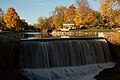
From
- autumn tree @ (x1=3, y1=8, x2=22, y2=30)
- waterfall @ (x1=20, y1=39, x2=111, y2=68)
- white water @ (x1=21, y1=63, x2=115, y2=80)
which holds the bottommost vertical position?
white water @ (x1=21, y1=63, x2=115, y2=80)

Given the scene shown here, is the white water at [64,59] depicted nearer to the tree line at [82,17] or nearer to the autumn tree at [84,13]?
the tree line at [82,17]

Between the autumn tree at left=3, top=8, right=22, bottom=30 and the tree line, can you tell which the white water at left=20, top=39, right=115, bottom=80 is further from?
the autumn tree at left=3, top=8, right=22, bottom=30

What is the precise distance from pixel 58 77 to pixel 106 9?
12.5 m

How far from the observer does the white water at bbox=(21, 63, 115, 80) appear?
50.5 ft

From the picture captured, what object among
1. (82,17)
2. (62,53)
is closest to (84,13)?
(82,17)

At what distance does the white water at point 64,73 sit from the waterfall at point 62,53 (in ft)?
2.61

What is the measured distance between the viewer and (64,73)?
1628 cm

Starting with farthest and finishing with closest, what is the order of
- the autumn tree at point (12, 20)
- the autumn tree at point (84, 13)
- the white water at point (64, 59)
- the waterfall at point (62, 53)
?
the autumn tree at point (84, 13) → the autumn tree at point (12, 20) → the waterfall at point (62, 53) → the white water at point (64, 59)

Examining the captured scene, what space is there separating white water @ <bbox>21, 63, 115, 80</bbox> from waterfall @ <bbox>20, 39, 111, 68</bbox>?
2.61 feet

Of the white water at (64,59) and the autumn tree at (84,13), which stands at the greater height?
the autumn tree at (84,13)

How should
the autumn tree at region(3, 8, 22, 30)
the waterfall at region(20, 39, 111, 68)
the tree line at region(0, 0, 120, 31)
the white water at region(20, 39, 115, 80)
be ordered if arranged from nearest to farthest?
the white water at region(20, 39, 115, 80) < the waterfall at region(20, 39, 111, 68) < the tree line at region(0, 0, 120, 31) < the autumn tree at region(3, 8, 22, 30)

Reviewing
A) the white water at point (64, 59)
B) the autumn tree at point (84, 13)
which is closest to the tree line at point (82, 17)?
the autumn tree at point (84, 13)

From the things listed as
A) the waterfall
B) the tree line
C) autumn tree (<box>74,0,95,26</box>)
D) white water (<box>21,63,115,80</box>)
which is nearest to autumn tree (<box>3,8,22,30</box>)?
the tree line

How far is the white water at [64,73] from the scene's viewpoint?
15391 mm
